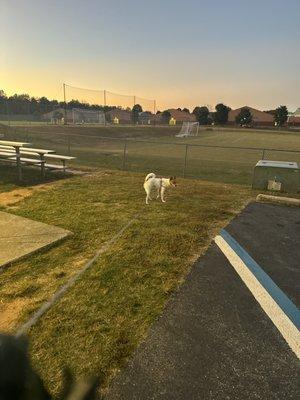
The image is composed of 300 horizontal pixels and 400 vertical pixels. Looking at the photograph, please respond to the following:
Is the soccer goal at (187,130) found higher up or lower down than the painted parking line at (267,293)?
lower down

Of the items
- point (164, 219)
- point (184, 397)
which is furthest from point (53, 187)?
point (184, 397)

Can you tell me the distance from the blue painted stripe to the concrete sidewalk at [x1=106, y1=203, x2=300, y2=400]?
0.37 ft

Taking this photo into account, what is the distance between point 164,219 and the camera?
6.83 metres

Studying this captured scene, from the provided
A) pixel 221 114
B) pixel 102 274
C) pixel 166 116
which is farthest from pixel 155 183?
pixel 166 116

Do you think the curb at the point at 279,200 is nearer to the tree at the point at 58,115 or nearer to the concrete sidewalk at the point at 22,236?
the concrete sidewalk at the point at 22,236

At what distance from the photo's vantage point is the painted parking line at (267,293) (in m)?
3.40

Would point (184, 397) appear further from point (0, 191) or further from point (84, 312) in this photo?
point (0, 191)

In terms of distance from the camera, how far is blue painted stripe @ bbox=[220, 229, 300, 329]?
3719mm

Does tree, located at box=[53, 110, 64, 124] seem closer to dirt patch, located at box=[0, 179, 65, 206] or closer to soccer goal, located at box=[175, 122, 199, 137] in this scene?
soccer goal, located at box=[175, 122, 199, 137]

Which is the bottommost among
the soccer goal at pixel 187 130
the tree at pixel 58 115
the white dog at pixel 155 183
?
the soccer goal at pixel 187 130

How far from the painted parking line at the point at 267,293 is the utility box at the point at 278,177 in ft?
17.8

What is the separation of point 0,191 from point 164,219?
4830 millimetres

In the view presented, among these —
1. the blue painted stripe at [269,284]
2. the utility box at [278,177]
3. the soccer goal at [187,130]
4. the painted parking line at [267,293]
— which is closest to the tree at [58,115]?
the soccer goal at [187,130]

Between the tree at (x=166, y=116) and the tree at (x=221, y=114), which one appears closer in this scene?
the tree at (x=221, y=114)
